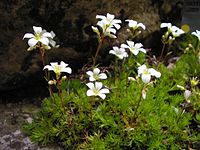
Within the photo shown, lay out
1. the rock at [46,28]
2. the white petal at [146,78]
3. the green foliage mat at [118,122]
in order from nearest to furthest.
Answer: the white petal at [146,78] → the green foliage mat at [118,122] → the rock at [46,28]

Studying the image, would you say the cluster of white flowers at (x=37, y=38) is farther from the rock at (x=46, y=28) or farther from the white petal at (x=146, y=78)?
the white petal at (x=146, y=78)

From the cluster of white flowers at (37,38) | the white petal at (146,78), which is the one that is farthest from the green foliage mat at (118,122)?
the cluster of white flowers at (37,38)

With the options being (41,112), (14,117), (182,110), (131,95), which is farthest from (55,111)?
(182,110)

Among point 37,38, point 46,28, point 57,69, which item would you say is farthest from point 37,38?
point 46,28

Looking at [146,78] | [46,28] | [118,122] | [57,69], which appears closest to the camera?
[146,78]

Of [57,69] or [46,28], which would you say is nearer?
[57,69]

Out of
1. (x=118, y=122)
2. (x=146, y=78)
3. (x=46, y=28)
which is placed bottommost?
(x=118, y=122)

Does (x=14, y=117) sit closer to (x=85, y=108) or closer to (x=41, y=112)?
(x=41, y=112)

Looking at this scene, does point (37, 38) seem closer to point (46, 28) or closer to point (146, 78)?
point (46, 28)
